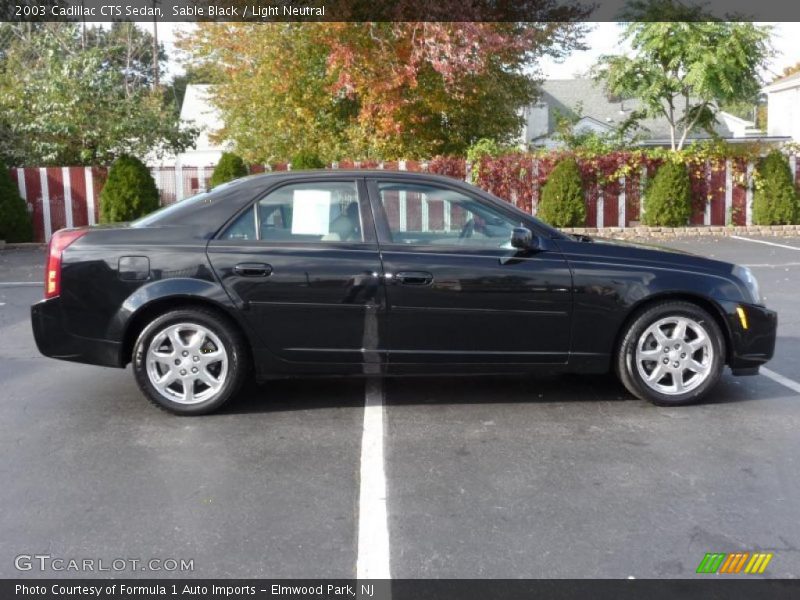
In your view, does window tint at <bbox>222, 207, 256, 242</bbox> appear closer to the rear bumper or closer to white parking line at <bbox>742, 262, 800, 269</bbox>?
the rear bumper

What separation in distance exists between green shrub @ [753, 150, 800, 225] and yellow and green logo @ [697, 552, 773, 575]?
1726cm

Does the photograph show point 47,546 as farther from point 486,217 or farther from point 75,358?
point 486,217

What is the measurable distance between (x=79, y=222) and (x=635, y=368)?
16.4m

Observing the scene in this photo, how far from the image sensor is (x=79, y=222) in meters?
19.6

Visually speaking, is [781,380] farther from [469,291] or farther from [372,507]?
[372,507]

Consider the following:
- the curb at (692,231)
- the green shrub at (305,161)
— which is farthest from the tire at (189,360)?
the curb at (692,231)

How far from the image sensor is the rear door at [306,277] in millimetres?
5539

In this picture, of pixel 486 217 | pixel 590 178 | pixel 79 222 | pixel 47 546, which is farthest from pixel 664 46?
pixel 47 546

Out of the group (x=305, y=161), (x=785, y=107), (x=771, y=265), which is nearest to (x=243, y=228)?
(x=771, y=265)

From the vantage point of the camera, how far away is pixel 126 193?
18.5 m

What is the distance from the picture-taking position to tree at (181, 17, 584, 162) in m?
20.1

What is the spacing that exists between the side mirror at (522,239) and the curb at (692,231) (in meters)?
13.6
